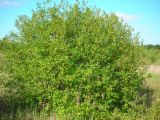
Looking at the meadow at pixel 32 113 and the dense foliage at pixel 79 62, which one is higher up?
the dense foliage at pixel 79 62

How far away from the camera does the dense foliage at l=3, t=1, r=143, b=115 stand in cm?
1170

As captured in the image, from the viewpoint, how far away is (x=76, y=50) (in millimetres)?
11711

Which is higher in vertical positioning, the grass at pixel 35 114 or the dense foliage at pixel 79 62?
the dense foliage at pixel 79 62

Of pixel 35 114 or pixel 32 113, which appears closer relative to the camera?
pixel 35 114

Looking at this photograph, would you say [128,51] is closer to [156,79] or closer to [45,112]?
[45,112]

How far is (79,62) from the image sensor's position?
474 inches

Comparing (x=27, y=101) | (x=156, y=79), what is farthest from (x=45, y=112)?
(x=156, y=79)

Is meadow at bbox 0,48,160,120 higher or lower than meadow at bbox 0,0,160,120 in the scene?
lower

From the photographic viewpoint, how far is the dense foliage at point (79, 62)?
11.7 metres

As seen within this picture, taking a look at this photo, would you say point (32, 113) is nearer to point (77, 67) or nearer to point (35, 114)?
point (35, 114)

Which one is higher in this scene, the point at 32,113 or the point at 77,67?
the point at 77,67

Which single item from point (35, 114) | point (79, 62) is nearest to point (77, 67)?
point (79, 62)

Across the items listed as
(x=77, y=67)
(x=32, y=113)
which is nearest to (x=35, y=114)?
(x=32, y=113)

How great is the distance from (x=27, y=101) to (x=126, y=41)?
4.25m
